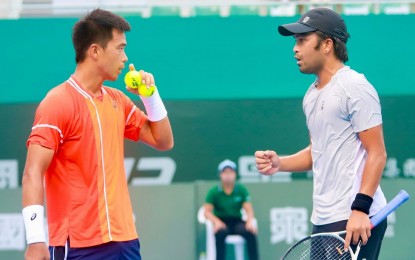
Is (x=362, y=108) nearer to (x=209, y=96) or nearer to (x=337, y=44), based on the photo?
(x=337, y=44)

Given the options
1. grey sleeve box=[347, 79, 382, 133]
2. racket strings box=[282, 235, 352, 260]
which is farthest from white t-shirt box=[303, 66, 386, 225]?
racket strings box=[282, 235, 352, 260]

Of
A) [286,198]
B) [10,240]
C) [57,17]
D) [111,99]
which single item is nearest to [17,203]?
[10,240]

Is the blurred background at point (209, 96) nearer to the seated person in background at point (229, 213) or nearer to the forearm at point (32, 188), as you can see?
the seated person in background at point (229, 213)

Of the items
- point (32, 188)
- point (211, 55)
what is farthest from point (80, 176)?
point (211, 55)

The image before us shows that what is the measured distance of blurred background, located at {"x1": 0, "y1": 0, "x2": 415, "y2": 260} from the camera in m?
9.15

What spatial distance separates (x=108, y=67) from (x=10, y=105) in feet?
16.2

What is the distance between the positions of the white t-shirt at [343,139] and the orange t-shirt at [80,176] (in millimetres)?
926

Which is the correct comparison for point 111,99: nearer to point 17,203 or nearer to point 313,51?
point 313,51

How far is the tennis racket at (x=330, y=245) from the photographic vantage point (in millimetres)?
4188

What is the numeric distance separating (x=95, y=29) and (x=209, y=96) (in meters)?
4.89

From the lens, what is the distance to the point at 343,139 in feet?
14.2

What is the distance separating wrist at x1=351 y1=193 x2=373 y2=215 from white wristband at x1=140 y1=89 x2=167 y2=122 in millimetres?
1009

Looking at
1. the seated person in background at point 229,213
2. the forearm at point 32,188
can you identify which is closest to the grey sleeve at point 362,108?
the forearm at point 32,188

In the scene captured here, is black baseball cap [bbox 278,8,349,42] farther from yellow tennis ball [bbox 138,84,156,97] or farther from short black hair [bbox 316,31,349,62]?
yellow tennis ball [bbox 138,84,156,97]
